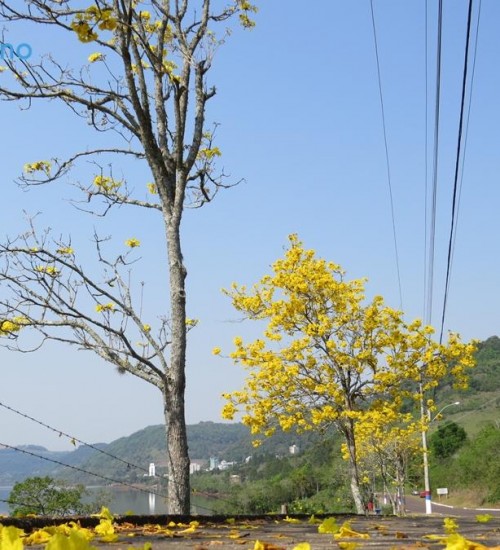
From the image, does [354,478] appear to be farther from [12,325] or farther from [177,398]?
[12,325]

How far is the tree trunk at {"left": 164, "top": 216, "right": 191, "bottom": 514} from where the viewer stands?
8.24m

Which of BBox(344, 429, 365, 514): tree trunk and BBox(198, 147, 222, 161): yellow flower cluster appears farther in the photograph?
BBox(344, 429, 365, 514): tree trunk

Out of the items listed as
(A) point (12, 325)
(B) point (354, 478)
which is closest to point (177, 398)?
(A) point (12, 325)

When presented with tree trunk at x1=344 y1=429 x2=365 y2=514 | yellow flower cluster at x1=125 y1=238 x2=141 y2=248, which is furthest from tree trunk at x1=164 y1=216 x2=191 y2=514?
tree trunk at x1=344 y1=429 x2=365 y2=514

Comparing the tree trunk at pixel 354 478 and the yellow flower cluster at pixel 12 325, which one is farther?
the tree trunk at pixel 354 478

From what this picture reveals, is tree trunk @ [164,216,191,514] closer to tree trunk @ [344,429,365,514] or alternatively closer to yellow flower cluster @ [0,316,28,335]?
yellow flower cluster @ [0,316,28,335]

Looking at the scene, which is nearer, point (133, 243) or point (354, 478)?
point (133, 243)

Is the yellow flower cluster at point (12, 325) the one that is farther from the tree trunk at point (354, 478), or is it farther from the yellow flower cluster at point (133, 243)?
the tree trunk at point (354, 478)

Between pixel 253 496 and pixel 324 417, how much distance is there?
89.4 m

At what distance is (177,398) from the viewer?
8258mm

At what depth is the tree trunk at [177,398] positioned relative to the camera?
27.0 ft

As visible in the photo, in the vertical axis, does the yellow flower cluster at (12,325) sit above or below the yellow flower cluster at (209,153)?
below

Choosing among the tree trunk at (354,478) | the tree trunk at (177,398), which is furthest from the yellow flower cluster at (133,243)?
the tree trunk at (354,478)

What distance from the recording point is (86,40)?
4750 mm
